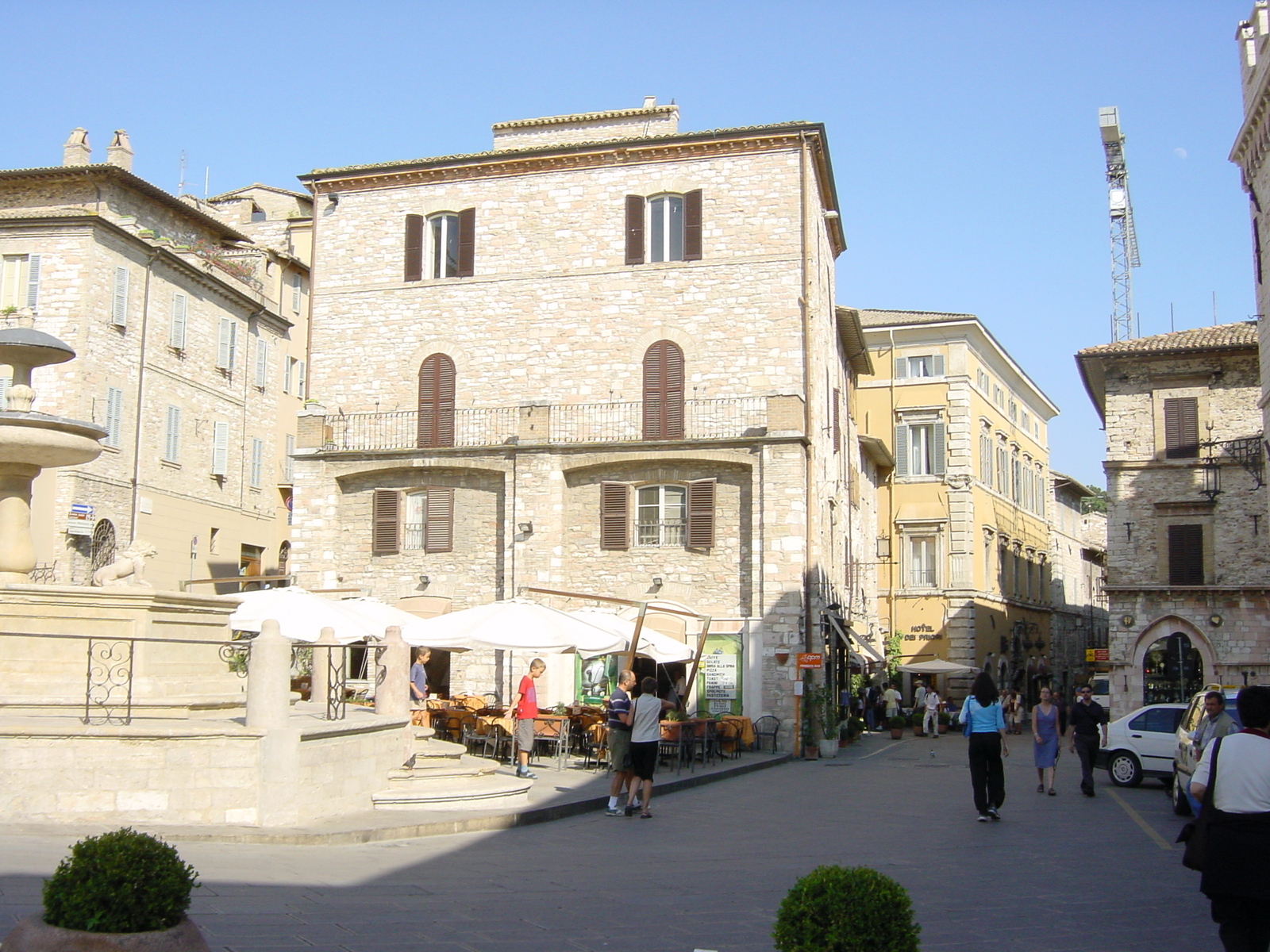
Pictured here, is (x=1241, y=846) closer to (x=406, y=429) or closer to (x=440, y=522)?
(x=440, y=522)

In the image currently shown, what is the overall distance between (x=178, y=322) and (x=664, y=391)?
46.6 feet

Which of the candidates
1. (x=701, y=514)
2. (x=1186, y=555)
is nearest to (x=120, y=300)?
(x=701, y=514)

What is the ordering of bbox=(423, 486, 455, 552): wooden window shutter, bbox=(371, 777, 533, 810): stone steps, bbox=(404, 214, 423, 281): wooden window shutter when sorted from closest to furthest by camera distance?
bbox=(371, 777, 533, 810): stone steps
bbox=(423, 486, 455, 552): wooden window shutter
bbox=(404, 214, 423, 281): wooden window shutter

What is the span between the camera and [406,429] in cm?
2839

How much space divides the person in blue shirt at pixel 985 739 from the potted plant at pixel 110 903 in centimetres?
Answer: 1027

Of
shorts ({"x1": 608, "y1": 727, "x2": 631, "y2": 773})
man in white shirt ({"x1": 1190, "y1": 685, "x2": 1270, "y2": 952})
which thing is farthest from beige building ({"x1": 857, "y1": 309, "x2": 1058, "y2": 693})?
man in white shirt ({"x1": 1190, "y1": 685, "x2": 1270, "y2": 952})

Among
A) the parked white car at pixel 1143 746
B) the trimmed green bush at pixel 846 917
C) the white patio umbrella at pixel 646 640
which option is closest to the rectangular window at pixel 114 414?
Answer: the white patio umbrella at pixel 646 640

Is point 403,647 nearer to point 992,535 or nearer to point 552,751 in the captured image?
point 552,751

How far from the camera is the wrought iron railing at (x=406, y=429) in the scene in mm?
27672

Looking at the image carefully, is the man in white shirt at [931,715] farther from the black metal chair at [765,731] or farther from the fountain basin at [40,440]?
the fountain basin at [40,440]

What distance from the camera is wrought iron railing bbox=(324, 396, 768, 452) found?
2634 cm

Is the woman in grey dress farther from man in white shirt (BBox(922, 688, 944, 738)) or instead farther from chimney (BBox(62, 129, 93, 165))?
chimney (BBox(62, 129, 93, 165))

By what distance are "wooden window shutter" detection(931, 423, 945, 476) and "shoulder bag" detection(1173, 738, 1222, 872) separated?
128 feet

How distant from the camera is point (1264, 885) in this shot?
19.4 ft
